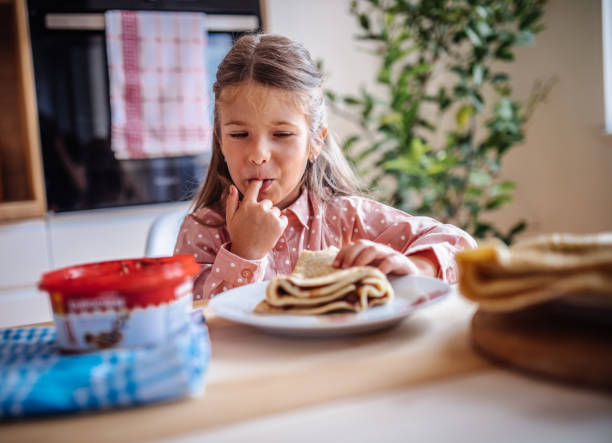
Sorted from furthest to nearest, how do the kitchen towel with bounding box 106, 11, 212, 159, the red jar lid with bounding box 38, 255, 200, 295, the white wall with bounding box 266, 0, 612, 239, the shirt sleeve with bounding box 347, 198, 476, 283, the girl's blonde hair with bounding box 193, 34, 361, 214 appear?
the white wall with bounding box 266, 0, 612, 239, the kitchen towel with bounding box 106, 11, 212, 159, the girl's blonde hair with bounding box 193, 34, 361, 214, the shirt sleeve with bounding box 347, 198, 476, 283, the red jar lid with bounding box 38, 255, 200, 295

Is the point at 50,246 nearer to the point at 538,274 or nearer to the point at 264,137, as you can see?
the point at 264,137

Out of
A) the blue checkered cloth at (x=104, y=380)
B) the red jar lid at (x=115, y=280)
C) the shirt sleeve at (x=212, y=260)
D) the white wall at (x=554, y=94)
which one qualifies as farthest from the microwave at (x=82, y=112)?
Result: the blue checkered cloth at (x=104, y=380)

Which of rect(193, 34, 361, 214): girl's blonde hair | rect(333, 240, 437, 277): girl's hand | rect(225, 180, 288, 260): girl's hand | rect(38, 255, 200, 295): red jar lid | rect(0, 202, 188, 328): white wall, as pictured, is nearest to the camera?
rect(38, 255, 200, 295): red jar lid

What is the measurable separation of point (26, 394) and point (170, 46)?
2349 millimetres

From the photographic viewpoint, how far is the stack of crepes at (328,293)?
2.02ft

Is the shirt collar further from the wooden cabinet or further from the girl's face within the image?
the wooden cabinet

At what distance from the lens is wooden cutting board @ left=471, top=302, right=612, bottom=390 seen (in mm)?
417

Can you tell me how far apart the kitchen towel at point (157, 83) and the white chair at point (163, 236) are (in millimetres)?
1099

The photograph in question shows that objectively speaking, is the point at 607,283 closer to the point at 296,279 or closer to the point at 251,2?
the point at 296,279

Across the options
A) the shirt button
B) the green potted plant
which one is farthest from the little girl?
the green potted plant

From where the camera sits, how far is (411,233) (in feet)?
4.06

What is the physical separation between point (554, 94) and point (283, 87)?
2383 mm

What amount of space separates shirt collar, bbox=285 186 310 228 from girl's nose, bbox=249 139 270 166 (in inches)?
8.9

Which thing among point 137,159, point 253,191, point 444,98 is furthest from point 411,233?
point 137,159
